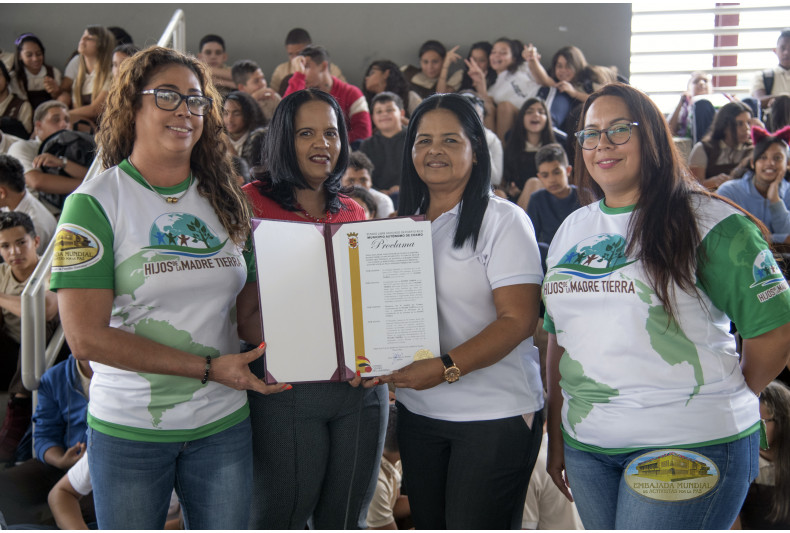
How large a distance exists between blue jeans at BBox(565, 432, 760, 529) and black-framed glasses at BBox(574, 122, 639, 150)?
0.74m

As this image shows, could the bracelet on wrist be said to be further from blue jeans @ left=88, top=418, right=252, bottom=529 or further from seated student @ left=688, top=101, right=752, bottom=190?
seated student @ left=688, top=101, right=752, bottom=190

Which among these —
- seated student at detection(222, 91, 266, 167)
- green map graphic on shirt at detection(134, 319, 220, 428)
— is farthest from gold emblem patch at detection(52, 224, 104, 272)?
seated student at detection(222, 91, 266, 167)

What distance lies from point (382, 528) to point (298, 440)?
4.10 feet

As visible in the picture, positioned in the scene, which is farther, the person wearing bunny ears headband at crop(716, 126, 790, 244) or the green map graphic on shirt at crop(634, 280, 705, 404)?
the person wearing bunny ears headband at crop(716, 126, 790, 244)

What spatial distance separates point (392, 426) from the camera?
3.13 m

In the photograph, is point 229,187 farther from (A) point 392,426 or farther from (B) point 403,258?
(A) point 392,426

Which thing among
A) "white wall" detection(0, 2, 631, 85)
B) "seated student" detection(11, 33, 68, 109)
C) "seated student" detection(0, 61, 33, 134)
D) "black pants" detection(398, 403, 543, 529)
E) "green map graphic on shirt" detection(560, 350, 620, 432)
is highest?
"white wall" detection(0, 2, 631, 85)

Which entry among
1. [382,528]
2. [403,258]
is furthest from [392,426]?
[403,258]

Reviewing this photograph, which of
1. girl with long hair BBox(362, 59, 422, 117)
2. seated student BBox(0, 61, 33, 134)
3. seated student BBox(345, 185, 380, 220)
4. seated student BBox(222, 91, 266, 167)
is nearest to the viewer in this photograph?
seated student BBox(345, 185, 380, 220)

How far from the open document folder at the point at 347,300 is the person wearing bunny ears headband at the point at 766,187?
12.6 feet

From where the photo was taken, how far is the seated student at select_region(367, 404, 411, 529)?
2922 millimetres

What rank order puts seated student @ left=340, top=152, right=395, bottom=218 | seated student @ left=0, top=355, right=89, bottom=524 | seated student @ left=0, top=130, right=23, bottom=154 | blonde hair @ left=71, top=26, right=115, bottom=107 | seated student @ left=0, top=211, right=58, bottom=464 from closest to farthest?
1. seated student @ left=0, top=355, right=89, bottom=524
2. seated student @ left=0, top=211, right=58, bottom=464
3. seated student @ left=340, top=152, right=395, bottom=218
4. seated student @ left=0, top=130, right=23, bottom=154
5. blonde hair @ left=71, top=26, right=115, bottom=107

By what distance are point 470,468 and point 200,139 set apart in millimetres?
1132

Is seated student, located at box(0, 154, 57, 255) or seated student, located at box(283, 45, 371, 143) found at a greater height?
seated student, located at box(283, 45, 371, 143)
